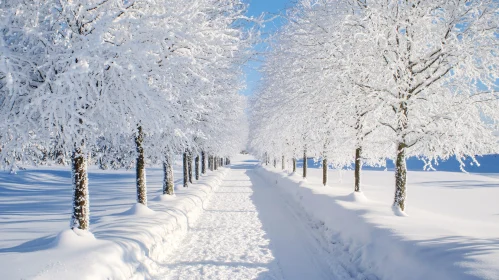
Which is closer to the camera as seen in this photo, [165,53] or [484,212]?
[165,53]

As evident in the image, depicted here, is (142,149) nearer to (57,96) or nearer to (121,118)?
(121,118)

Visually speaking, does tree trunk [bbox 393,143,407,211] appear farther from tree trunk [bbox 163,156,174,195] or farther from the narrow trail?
tree trunk [bbox 163,156,174,195]

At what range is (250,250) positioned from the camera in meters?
8.34

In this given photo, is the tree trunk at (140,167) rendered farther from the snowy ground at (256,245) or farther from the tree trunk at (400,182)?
the tree trunk at (400,182)

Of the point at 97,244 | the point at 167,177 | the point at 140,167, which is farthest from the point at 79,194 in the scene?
the point at 167,177

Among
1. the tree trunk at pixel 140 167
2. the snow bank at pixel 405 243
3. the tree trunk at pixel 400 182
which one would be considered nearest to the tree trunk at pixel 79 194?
the tree trunk at pixel 140 167

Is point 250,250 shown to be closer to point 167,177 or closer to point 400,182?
point 400,182

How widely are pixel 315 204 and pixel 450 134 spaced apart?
579cm

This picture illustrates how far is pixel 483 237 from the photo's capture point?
6.07 metres

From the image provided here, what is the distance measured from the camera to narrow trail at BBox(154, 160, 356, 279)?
22.2ft

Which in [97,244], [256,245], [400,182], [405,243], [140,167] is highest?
[140,167]

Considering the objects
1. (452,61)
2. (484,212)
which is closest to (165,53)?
(452,61)

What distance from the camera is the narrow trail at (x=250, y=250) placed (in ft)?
22.2

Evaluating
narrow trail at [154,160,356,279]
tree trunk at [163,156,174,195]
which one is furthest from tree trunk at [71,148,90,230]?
tree trunk at [163,156,174,195]
